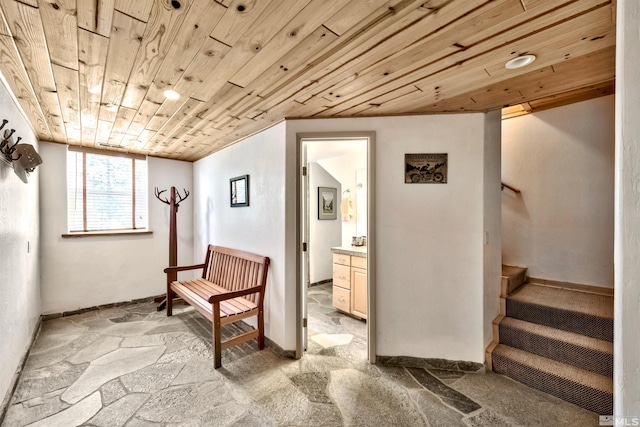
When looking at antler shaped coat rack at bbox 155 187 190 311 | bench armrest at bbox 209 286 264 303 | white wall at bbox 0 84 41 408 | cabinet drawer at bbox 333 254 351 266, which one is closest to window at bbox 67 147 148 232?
antler shaped coat rack at bbox 155 187 190 311

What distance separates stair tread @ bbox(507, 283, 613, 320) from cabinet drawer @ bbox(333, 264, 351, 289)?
167cm

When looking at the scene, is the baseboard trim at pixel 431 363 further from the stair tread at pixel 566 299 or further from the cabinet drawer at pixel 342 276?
the cabinet drawer at pixel 342 276

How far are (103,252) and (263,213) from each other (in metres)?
2.65

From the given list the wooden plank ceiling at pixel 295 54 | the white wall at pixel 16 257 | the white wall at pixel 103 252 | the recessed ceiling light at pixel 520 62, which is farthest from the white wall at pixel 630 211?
the white wall at pixel 103 252

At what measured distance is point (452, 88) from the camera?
177cm

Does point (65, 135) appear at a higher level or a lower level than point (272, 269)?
higher

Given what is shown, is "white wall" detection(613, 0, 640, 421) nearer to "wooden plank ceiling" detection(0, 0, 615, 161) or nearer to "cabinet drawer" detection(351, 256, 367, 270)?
"wooden plank ceiling" detection(0, 0, 615, 161)

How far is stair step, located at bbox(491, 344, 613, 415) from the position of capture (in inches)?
68.5

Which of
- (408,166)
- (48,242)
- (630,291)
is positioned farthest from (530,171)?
(48,242)

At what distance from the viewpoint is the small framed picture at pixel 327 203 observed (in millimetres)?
4855

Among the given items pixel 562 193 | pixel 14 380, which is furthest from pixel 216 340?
pixel 562 193

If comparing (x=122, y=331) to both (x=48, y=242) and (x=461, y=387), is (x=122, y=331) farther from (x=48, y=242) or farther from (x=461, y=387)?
(x=461, y=387)

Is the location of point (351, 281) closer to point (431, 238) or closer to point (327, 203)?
point (431, 238)

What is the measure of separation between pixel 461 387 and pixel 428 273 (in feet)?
2.84
